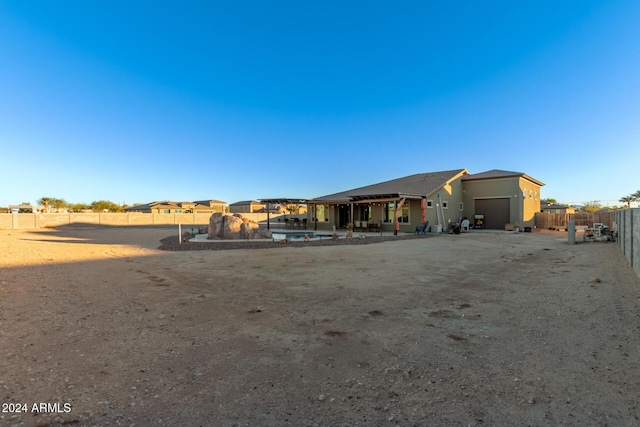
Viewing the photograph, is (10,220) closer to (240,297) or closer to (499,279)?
(240,297)

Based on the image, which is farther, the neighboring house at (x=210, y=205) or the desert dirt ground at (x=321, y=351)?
the neighboring house at (x=210, y=205)

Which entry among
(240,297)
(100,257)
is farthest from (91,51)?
(240,297)

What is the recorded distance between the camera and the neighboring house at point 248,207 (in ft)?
212

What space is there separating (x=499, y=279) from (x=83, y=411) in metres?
7.35

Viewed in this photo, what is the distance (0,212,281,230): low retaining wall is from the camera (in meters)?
31.2

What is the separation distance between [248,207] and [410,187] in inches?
1809

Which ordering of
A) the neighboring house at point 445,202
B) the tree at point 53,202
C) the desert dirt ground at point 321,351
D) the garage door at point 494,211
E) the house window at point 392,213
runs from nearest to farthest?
1. the desert dirt ground at point 321,351
2. the neighboring house at point 445,202
3. the house window at point 392,213
4. the garage door at point 494,211
5. the tree at point 53,202

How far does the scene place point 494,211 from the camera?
24.7 metres

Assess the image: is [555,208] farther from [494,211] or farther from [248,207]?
[248,207]

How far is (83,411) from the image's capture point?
221cm

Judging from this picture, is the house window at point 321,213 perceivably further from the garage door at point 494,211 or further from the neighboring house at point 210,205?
the neighboring house at point 210,205

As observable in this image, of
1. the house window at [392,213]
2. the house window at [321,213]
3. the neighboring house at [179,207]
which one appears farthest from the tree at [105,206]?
the house window at [392,213]

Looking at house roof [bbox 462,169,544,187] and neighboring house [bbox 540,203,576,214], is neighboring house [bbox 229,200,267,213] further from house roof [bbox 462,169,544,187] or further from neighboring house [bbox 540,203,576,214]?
neighboring house [bbox 540,203,576,214]

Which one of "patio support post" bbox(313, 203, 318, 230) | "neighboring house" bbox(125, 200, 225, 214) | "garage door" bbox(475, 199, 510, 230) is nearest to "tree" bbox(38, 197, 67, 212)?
"neighboring house" bbox(125, 200, 225, 214)
